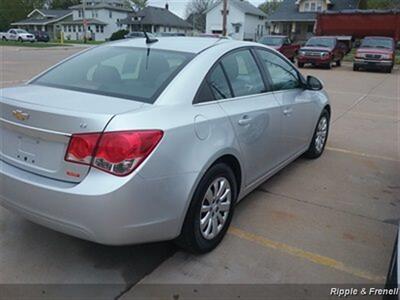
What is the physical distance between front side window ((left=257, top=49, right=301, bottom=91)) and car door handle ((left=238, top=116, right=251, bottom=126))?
0.80 m

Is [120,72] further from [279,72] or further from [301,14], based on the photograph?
[301,14]

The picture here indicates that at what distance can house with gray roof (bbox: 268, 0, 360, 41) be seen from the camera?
45.3 meters

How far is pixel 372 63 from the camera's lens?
20.4 meters

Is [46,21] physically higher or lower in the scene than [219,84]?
higher

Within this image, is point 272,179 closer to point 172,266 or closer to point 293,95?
point 293,95

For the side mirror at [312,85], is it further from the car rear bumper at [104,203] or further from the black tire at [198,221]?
the car rear bumper at [104,203]

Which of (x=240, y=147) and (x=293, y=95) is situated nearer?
(x=240, y=147)

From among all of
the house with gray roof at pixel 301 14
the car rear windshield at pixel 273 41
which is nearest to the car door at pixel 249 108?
the car rear windshield at pixel 273 41

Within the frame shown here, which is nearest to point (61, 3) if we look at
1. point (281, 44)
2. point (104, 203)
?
point (281, 44)

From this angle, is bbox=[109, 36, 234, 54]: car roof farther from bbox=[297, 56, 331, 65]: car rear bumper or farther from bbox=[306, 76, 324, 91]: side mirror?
bbox=[297, 56, 331, 65]: car rear bumper

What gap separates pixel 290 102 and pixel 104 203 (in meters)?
2.51

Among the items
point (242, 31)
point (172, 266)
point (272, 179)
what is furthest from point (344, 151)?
point (242, 31)

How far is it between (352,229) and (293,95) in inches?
60.7

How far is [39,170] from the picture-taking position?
8.25 feet
